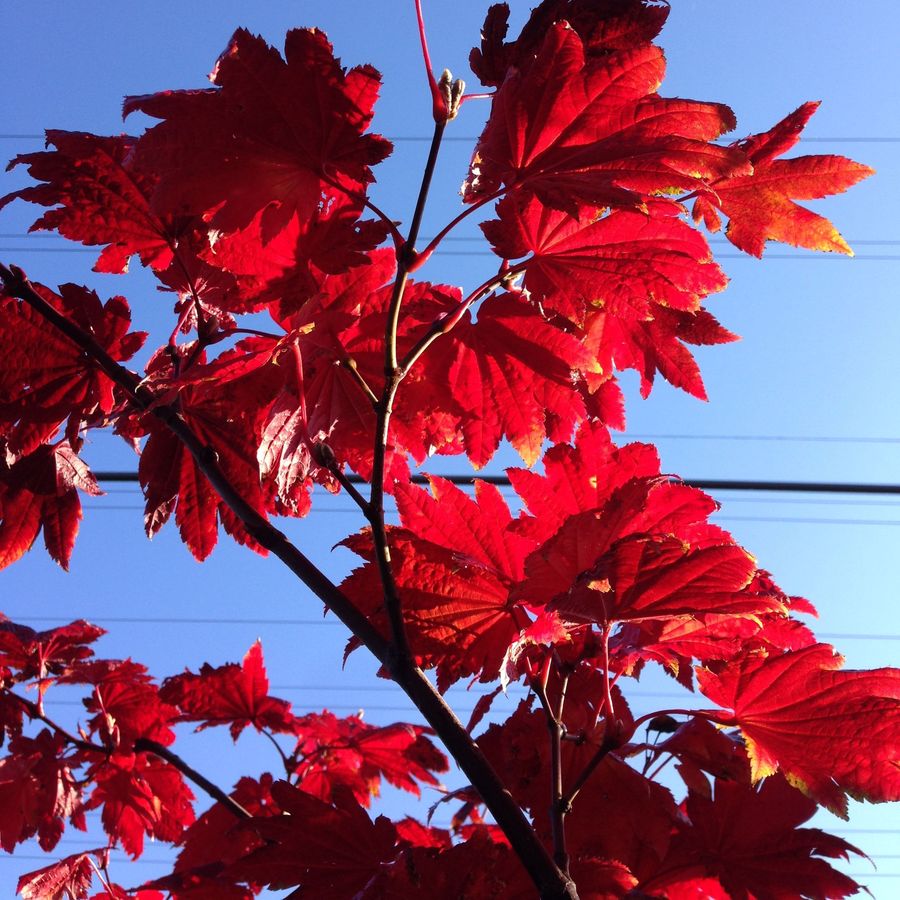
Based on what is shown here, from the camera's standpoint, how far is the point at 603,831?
796 millimetres

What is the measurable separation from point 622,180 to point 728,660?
413 millimetres

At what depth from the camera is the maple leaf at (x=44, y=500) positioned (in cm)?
103

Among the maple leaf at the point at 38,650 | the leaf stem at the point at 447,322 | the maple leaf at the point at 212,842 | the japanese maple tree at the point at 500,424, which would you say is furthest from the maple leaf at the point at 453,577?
the maple leaf at the point at 38,650

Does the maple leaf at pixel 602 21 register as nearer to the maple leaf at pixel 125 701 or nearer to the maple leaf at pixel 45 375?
the maple leaf at pixel 45 375

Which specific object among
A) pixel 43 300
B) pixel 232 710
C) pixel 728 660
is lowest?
pixel 728 660

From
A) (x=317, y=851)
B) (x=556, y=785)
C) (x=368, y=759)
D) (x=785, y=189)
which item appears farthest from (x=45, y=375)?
(x=368, y=759)

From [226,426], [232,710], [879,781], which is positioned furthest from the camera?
[232,710]

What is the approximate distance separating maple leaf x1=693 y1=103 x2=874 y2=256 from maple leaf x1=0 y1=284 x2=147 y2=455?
0.67 metres

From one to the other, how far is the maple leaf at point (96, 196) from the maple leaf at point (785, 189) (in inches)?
22.2

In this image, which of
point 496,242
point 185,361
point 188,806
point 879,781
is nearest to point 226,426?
point 185,361

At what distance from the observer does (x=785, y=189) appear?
36.2 inches

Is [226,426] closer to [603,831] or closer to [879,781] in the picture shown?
[603,831]

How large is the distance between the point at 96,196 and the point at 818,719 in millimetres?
841

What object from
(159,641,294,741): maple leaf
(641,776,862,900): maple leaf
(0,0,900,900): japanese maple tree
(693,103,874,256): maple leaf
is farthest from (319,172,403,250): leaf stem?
(159,641,294,741): maple leaf
